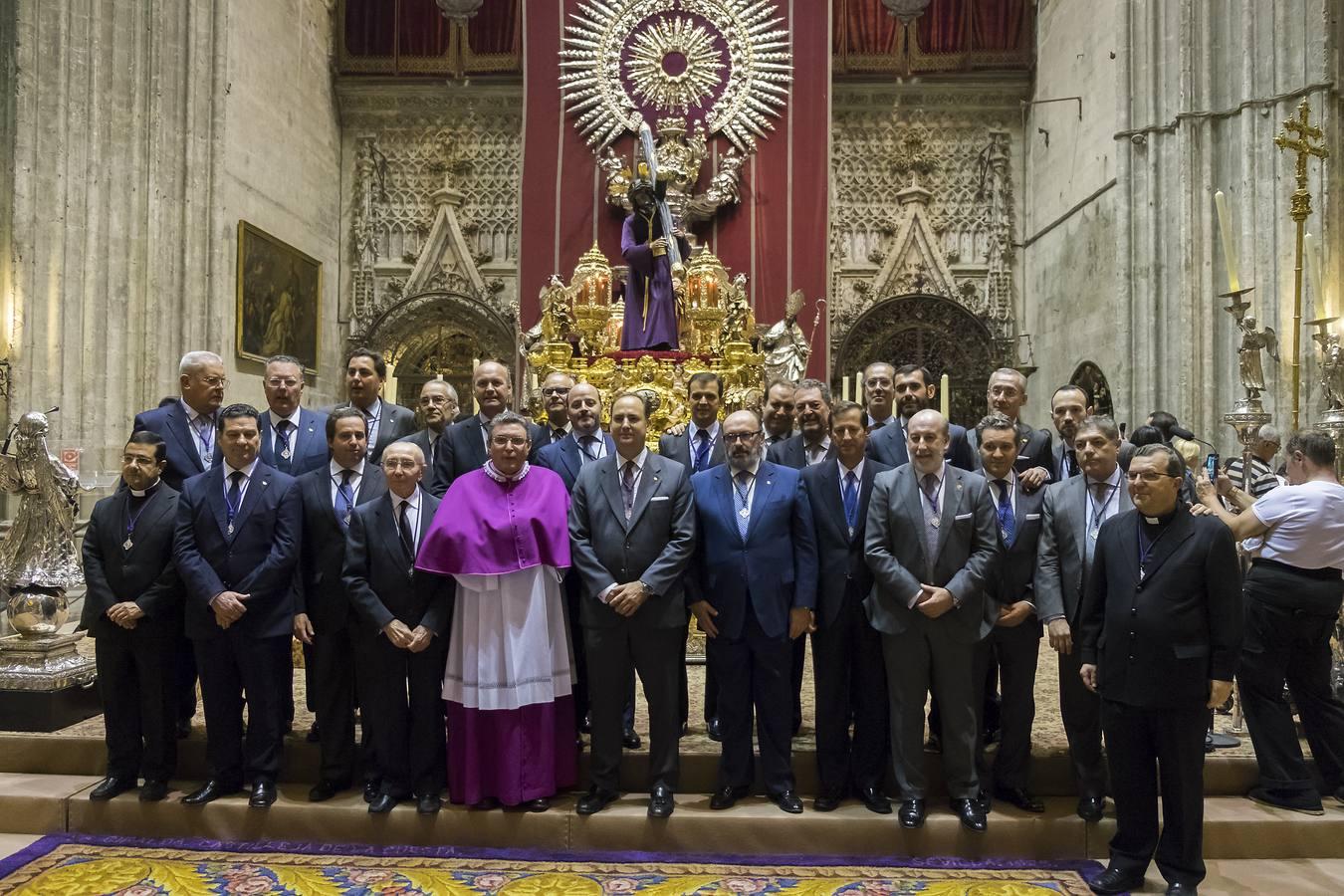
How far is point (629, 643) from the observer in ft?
13.9

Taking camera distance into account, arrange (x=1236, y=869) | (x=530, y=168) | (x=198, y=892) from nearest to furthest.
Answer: (x=198, y=892), (x=1236, y=869), (x=530, y=168)

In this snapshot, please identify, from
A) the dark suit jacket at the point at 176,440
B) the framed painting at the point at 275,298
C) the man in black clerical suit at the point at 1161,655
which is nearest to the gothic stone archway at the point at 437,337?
the framed painting at the point at 275,298

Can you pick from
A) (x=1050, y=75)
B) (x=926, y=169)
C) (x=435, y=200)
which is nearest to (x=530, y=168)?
(x=435, y=200)

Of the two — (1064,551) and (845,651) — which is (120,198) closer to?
(845,651)

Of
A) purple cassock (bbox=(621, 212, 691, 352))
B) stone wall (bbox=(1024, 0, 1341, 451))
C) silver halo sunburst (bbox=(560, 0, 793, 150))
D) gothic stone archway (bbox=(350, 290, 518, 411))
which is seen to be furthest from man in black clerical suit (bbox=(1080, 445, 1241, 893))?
gothic stone archway (bbox=(350, 290, 518, 411))

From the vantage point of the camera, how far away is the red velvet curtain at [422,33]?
14258mm

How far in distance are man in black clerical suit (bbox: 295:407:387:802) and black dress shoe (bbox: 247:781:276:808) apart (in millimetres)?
163

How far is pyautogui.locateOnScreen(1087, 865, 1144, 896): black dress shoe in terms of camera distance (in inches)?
145

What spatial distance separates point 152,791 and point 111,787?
20cm

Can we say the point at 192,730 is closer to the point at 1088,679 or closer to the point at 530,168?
the point at 1088,679

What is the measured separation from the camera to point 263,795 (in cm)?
418

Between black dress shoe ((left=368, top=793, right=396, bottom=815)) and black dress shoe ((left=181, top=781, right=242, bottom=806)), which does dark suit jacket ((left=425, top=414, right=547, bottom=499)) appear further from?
black dress shoe ((left=181, top=781, right=242, bottom=806))

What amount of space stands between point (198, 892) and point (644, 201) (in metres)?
6.77

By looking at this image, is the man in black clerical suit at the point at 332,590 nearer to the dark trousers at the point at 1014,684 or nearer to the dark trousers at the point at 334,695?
the dark trousers at the point at 334,695
